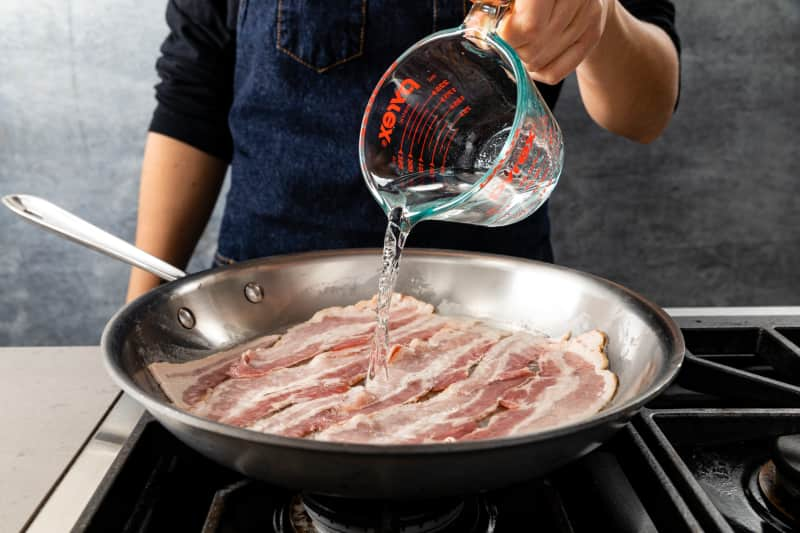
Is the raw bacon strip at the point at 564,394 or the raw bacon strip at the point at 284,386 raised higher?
the raw bacon strip at the point at 564,394

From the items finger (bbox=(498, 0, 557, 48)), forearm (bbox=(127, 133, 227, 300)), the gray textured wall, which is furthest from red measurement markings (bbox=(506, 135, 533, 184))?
the gray textured wall

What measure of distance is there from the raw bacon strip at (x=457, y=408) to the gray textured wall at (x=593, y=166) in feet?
5.59

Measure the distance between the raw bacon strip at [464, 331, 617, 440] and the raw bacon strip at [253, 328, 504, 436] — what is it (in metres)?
0.10

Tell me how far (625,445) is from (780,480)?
0.47 ft

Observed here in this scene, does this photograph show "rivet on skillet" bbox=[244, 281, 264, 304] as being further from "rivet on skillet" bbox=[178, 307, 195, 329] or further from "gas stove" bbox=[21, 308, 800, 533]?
"gas stove" bbox=[21, 308, 800, 533]

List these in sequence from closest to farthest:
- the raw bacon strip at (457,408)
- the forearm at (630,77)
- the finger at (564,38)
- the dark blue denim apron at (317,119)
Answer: the raw bacon strip at (457,408), the finger at (564,38), the forearm at (630,77), the dark blue denim apron at (317,119)

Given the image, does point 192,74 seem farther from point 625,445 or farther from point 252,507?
point 625,445

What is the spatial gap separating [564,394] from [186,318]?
20.0 inches

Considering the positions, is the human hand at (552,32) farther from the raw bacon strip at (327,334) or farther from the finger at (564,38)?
the raw bacon strip at (327,334)

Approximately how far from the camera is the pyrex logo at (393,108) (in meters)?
0.95

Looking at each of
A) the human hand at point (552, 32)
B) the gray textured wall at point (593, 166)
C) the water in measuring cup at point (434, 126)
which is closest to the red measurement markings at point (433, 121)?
the water in measuring cup at point (434, 126)

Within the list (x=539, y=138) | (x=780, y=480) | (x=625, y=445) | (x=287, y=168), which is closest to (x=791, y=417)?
(x=780, y=480)

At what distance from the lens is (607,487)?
2.21 ft

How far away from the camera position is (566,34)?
2.90ft
